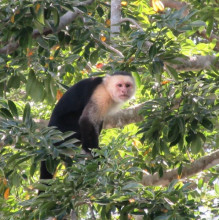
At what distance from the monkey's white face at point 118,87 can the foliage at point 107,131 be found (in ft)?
0.43

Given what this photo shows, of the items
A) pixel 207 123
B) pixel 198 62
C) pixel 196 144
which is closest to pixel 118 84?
pixel 198 62

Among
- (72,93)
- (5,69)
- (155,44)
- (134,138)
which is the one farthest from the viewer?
(134,138)

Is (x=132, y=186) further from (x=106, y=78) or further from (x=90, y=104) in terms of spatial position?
(x=106, y=78)

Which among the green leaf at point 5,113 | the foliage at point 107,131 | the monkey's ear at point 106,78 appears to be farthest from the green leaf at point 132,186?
the monkey's ear at point 106,78

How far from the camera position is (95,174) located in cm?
269

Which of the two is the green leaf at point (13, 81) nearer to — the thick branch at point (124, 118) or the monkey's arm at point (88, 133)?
the monkey's arm at point (88, 133)

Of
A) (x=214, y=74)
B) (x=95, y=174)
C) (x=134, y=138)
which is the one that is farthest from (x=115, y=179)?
(x=134, y=138)

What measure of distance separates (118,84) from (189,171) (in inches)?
46.0

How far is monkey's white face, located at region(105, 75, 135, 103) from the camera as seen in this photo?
179 inches

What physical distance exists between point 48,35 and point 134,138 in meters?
1.58

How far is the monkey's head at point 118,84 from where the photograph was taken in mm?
4539

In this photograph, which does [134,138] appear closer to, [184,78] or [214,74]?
[184,78]

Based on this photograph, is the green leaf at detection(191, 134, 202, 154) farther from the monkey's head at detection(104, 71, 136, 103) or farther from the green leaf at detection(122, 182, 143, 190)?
the green leaf at detection(122, 182, 143, 190)

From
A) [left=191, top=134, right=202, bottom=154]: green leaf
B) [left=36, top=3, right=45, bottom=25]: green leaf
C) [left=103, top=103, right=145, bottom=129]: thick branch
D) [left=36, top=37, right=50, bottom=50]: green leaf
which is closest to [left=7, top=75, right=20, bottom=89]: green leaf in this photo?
[left=36, top=37, right=50, bottom=50]: green leaf
